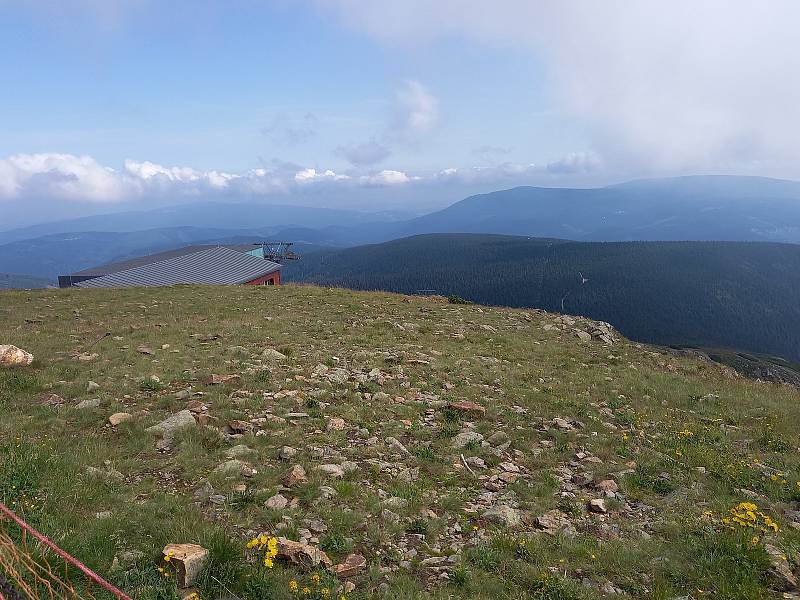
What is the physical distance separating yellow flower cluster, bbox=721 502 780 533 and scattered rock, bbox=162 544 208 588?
7.25 meters

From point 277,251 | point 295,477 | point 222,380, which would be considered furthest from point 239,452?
point 277,251

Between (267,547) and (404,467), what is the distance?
11.4 feet

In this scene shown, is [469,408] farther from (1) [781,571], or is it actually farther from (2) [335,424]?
(1) [781,571]

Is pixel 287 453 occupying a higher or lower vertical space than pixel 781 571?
higher

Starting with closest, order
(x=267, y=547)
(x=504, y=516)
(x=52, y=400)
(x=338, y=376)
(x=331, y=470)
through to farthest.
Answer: (x=267, y=547), (x=504, y=516), (x=331, y=470), (x=52, y=400), (x=338, y=376)

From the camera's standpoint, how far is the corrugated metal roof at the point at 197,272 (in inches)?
1774

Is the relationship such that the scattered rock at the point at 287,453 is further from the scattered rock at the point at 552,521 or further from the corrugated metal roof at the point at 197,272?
the corrugated metal roof at the point at 197,272

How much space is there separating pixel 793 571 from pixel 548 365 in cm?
1104

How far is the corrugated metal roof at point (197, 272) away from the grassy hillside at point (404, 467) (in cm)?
2980

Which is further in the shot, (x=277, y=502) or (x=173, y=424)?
(x=173, y=424)

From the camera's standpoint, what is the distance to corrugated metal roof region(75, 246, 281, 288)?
148 ft

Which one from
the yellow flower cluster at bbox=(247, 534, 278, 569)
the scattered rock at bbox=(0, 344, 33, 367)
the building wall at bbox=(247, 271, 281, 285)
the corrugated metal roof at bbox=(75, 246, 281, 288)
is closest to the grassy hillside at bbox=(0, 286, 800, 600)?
the yellow flower cluster at bbox=(247, 534, 278, 569)

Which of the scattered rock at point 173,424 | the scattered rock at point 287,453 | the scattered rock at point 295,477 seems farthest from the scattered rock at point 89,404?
the scattered rock at point 295,477

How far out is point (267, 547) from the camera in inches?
210
